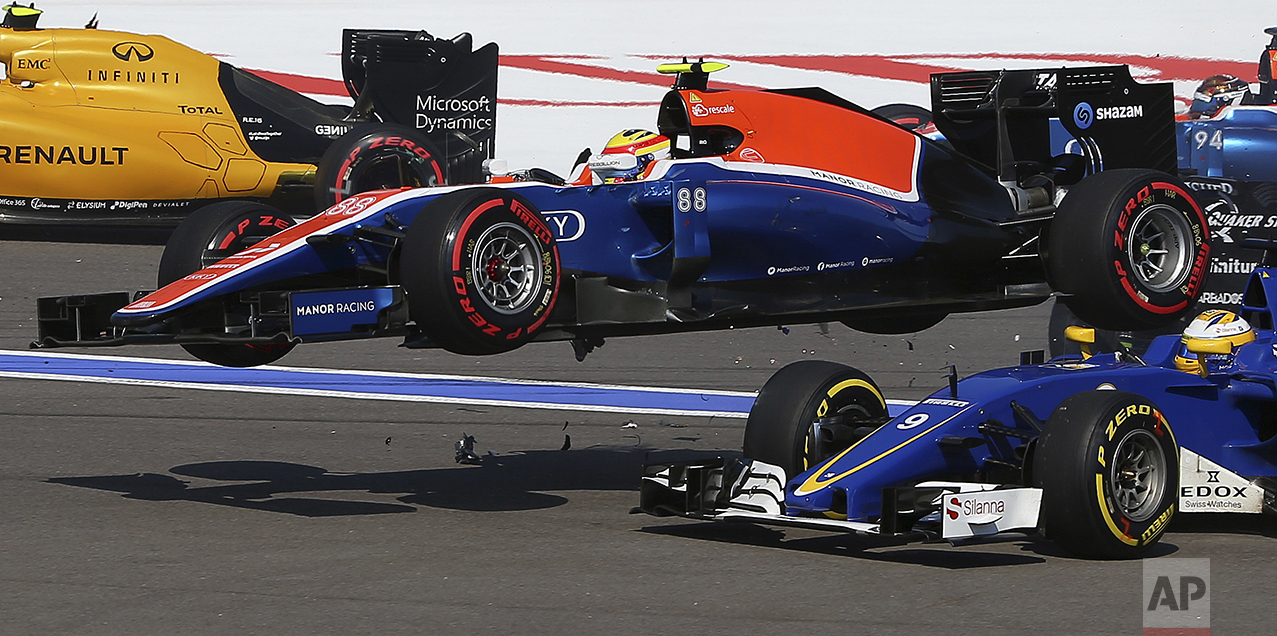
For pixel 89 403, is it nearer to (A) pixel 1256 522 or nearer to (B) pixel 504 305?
(B) pixel 504 305

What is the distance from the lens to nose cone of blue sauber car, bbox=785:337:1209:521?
284 inches

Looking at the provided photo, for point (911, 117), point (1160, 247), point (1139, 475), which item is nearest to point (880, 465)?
point (1139, 475)

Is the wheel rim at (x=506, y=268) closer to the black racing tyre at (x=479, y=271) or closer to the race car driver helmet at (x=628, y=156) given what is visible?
the black racing tyre at (x=479, y=271)

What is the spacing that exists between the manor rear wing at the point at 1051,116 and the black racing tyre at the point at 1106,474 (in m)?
2.42

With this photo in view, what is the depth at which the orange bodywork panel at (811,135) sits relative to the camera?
335 inches

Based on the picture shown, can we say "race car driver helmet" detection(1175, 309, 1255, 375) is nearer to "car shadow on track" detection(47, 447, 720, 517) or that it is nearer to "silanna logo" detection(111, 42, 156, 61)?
"car shadow on track" detection(47, 447, 720, 517)

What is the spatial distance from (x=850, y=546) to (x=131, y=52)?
Answer: 11.2 m

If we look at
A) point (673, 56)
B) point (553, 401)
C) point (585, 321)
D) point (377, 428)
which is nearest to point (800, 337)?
point (553, 401)

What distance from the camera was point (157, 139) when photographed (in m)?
16.2

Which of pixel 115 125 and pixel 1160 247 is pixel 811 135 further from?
pixel 115 125

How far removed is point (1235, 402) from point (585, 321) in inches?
116

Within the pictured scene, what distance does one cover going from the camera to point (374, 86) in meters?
17.3

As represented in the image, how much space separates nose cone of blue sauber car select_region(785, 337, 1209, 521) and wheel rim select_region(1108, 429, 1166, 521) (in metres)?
0.40

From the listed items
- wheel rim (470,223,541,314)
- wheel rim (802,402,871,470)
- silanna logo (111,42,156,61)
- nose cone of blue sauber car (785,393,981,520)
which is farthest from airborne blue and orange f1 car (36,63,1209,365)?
silanna logo (111,42,156,61)
